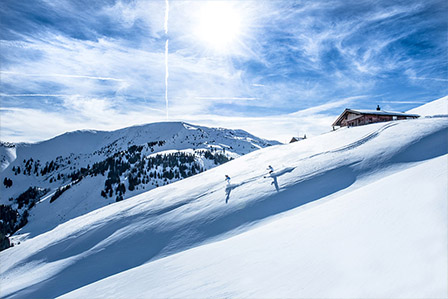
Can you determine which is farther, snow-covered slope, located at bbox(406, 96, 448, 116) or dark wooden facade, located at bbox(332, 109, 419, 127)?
snow-covered slope, located at bbox(406, 96, 448, 116)

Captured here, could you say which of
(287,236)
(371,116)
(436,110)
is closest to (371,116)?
(371,116)

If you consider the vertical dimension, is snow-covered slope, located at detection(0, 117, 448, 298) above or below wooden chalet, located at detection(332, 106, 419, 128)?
below

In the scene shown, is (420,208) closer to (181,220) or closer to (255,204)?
(255,204)

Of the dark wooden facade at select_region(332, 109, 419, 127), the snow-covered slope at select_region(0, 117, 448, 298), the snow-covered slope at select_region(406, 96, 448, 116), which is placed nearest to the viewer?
the snow-covered slope at select_region(0, 117, 448, 298)

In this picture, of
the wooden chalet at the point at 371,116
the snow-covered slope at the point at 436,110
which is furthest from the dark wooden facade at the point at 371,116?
the snow-covered slope at the point at 436,110

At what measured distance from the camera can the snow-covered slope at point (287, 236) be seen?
160 inches

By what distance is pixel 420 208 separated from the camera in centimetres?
492

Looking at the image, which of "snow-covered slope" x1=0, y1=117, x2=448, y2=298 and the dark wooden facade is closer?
"snow-covered slope" x1=0, y1=117, x2=448, y2=298

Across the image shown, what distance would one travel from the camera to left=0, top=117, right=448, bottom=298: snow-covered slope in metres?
4.05

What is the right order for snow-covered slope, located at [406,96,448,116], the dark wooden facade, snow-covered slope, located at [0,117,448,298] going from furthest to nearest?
snow-covered slope, located at [406,96,448,116], the dark wooden facade, snow-covered slope, located at [0,117,448,298]

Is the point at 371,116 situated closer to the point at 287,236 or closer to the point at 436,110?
the point at 436,110

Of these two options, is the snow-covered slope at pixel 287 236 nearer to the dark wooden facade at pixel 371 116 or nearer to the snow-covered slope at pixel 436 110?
the dark wooden facade at pixel 371 116

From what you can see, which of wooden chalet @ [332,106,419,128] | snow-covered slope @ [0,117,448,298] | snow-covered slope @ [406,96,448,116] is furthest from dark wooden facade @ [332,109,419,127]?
snow-covered slope @ [0,117,448,298]

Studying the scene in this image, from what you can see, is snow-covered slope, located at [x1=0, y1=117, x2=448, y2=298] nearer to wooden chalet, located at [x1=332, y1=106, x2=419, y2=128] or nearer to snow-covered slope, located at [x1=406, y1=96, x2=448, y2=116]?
wooden chalet, located at [x1=332, y1=106, x2=419, y2=128]
